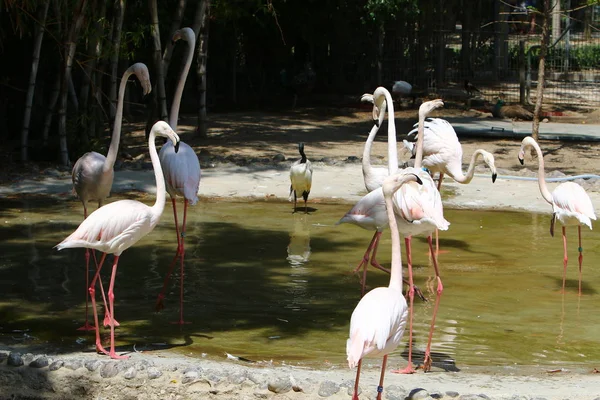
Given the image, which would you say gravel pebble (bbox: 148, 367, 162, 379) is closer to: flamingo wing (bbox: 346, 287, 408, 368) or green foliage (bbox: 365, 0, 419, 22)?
flamingo wing (bbox: 346, 287, 408, 368)

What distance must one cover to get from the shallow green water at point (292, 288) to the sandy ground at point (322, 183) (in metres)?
0.53

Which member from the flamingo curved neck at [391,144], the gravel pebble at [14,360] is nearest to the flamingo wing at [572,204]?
the flamingo curved neck at [391,144]

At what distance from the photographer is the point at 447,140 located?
960 cm

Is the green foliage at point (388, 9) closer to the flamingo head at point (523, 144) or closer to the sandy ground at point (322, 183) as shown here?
the sandy ground at point (322, 183)

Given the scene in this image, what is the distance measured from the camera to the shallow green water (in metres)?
6.08

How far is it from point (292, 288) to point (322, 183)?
5.00 m

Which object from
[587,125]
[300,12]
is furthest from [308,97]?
[587,125]

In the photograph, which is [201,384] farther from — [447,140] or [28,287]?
[447,140]

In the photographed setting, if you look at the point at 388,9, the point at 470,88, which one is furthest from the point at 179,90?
the point at 470,88

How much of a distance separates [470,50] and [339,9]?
19.4 feet

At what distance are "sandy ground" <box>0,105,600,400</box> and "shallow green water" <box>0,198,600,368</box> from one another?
534mm

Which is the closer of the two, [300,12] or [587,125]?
[587,125]

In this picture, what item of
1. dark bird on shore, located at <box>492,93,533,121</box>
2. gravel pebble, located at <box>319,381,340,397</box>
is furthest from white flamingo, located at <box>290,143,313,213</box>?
dark bird on shore, located at <box>492,93,533,121</box>

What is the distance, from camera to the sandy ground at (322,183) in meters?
4.92
